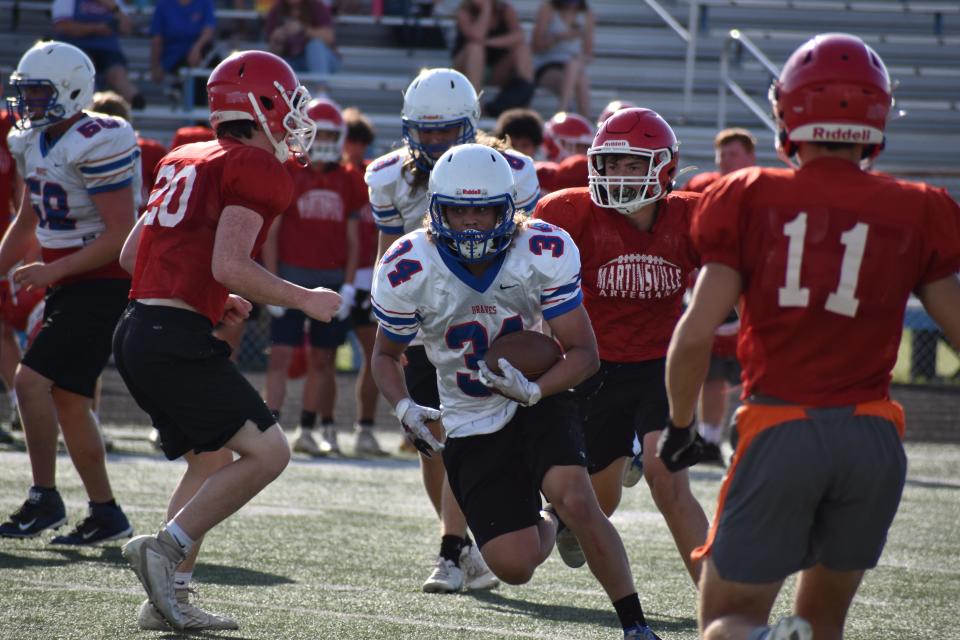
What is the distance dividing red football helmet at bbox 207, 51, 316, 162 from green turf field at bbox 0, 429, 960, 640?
145 centimetres

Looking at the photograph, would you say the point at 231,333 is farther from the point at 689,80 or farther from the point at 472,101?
the point at 689,80

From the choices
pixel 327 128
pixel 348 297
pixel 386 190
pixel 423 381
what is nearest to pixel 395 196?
pixel 386 190

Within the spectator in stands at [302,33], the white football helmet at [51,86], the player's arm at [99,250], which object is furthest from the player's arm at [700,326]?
the spectator in stands at [302,33]

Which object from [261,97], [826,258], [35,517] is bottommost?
[35,517]

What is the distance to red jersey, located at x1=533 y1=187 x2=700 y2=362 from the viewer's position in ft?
15.0

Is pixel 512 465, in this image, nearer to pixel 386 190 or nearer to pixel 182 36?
pixel 386 190

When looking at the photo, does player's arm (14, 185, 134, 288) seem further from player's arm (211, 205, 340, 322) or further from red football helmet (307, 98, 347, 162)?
red football helmet (307, 98, 347, 162)

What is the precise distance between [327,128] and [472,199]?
476 centimetres

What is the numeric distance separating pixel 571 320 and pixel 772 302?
112 cm

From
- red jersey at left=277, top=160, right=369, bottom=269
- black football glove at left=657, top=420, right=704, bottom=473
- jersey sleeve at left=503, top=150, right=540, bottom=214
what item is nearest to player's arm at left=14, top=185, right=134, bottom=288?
jersey sleeve at left=503, top=150, right=540, bottom=214

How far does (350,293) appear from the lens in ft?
28.0

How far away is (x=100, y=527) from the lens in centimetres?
529

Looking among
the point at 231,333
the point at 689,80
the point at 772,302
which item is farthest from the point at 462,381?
the point at 689,80

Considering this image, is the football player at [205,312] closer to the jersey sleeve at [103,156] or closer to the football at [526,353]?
the football at [526,353]
